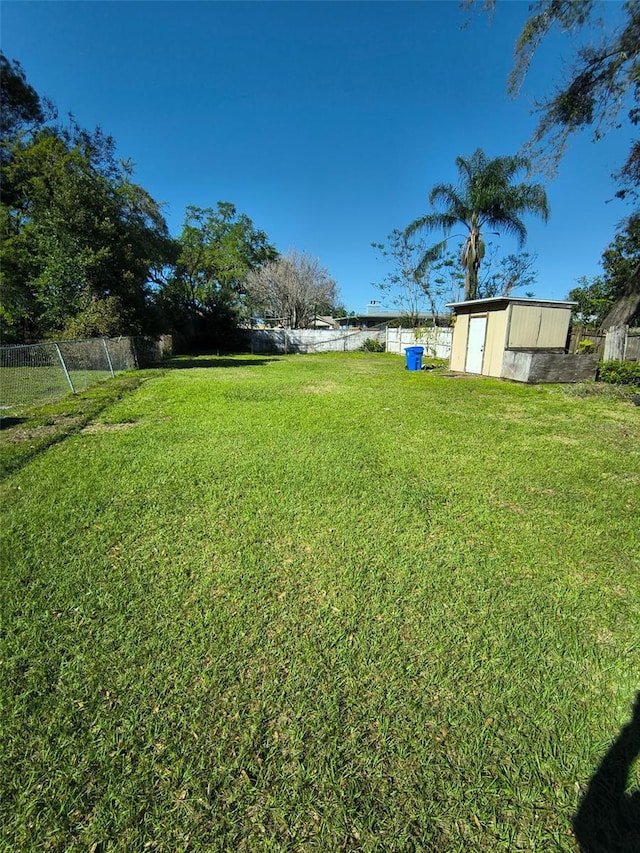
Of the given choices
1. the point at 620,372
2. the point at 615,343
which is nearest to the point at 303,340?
the point at 615,343

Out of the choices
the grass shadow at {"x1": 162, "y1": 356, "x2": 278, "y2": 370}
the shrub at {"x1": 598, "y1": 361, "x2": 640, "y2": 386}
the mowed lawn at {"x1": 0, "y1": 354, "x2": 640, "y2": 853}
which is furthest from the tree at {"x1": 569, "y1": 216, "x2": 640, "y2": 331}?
the mowed lawn at {"x1": 0, "y1": 354, "x2": 640, "y2": 853}

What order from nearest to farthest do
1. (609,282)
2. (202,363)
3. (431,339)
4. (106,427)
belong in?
1. (106,427)
2. (202,363)
3. (431,339)
4. (609,282)

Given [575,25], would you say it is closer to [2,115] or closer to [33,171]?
[33,171]

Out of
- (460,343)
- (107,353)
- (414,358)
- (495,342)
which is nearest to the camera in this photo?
(107,353)

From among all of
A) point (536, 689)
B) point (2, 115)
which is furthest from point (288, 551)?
point (2, 115)

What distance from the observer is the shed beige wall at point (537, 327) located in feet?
33.8

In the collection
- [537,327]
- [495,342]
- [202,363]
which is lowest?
[202,363]

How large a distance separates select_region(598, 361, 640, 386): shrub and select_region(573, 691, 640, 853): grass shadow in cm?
1024

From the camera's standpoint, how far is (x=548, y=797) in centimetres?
122

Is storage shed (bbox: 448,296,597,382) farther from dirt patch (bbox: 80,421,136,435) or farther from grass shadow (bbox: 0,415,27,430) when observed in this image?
grass shadow (bbox: 0,415,27,430)

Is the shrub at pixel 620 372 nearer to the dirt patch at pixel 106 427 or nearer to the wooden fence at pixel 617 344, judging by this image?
the wooden fence at pixel 617 344

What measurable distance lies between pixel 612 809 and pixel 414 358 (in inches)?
514

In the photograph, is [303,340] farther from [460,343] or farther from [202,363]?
[460,343]

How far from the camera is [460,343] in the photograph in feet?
41.6
